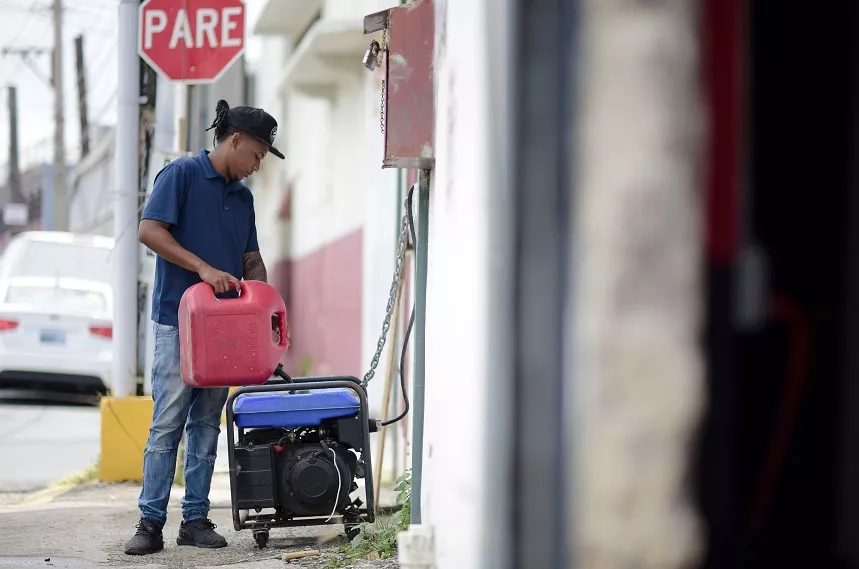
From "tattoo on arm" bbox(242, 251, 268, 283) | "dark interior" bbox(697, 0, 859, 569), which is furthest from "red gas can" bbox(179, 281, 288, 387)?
"dark interior" bbox(697, 0, 859, 569)

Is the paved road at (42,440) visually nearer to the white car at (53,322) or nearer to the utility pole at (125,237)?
the white car at (53,322)

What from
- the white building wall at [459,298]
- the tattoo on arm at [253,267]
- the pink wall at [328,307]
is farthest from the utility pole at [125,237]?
the white building wall at [459,298]

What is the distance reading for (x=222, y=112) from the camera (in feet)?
18.6

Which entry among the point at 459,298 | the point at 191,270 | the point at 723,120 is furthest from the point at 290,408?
the point at 723,120

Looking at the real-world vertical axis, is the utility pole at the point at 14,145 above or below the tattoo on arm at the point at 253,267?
above

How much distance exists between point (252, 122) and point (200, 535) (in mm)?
1826

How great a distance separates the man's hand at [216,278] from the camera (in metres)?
5.34

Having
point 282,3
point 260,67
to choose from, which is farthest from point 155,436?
point 260,67

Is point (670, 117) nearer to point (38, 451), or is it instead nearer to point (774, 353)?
point (774, 353)

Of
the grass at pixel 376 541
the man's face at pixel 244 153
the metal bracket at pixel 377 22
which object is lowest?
the grass at pixel 376 541

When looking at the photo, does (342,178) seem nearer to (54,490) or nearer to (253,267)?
(54,490)

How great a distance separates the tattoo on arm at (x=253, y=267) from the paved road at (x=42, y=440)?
2.85m

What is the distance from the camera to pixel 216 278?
17.5 ft

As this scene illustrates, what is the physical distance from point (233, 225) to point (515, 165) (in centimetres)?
310
